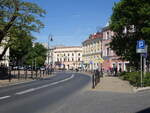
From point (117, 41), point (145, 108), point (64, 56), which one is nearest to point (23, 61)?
point (64, 56)

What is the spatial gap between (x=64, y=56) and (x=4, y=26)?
367ft

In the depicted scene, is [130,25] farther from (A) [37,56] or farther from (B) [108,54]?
(A) [37,56]

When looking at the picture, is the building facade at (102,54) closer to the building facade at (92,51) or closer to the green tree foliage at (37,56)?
the building facade at (92,51)

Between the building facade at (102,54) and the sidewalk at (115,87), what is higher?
the building facade at (102,54)

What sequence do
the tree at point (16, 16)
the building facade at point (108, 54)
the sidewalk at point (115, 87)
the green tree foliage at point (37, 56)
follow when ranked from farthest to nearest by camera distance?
1. the green tree foliage at point (37, 56)
2. the building facade at point (108, 54)
3. the tree at point (16, 16)
4. the sidewalk at point (115, 87)

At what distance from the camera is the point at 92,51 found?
4013 inches

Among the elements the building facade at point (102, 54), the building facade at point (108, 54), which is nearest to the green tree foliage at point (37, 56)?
the building facade at point (102, 54)

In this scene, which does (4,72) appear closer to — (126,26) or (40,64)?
(126,26)

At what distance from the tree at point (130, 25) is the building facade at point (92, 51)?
45.6 meters

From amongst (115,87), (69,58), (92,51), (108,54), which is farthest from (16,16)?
(69,58)

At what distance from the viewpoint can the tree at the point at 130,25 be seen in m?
34.6

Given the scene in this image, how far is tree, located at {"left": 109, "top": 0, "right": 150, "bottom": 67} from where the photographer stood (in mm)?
34594

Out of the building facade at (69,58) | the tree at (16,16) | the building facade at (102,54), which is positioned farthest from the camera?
the building facade at (69,58)

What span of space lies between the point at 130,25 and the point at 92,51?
63517 millimetres
